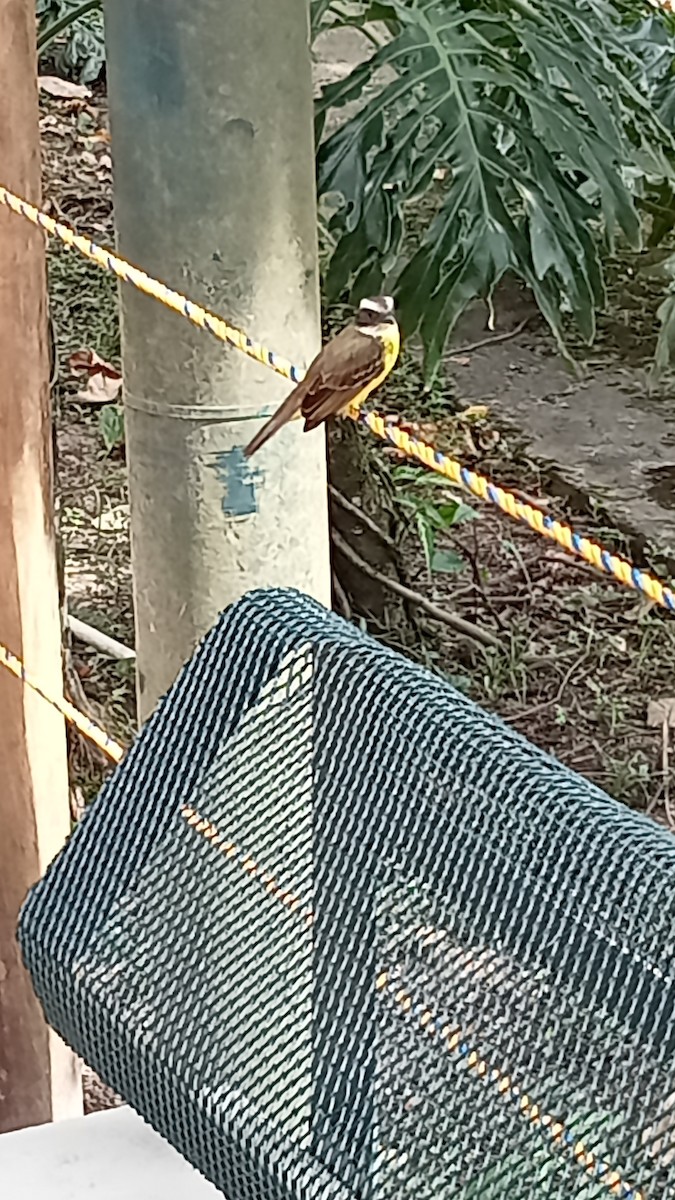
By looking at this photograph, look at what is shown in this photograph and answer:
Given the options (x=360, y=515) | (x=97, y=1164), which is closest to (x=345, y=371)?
(x=97, y=1164)

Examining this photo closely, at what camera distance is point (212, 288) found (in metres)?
1.21

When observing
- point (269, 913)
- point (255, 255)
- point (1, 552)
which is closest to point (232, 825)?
point (269, 913)

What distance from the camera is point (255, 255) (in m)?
1.22

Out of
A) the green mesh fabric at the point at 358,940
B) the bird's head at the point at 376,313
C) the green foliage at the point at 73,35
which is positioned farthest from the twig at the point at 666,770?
the green mesh fabric at the point at 358,940

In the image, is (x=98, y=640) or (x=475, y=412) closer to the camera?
(x=98, y=640)

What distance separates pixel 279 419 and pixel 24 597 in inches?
13.0

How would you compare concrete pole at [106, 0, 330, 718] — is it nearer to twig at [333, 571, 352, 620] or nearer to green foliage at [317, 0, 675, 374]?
green foliage at [317, 0, 675, 374]

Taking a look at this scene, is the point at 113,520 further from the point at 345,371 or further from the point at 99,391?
the point at 345,371

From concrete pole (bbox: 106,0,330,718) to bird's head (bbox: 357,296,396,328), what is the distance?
0.43 meters

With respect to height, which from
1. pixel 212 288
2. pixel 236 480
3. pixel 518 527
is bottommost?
pixel 518 527

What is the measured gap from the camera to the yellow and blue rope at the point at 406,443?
87 centimetres

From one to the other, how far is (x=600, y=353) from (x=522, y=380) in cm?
16

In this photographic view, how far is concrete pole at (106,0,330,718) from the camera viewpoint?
118 centimetres

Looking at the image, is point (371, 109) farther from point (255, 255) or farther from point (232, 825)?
point (232, 825)
